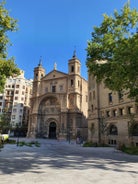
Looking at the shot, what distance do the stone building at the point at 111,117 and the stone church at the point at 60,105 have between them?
12.7 m

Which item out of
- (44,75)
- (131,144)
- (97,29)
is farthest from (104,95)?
(44,75)

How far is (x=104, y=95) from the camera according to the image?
31.7m

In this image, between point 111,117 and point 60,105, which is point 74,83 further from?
point 111,117

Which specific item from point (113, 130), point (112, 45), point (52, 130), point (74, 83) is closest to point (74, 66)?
point (74, 83)

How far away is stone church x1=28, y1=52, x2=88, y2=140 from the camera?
4650cm

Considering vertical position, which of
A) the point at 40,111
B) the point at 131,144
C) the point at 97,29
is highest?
the point at 97,29

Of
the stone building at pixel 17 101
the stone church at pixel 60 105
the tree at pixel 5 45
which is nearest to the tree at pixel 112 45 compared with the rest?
the tree at pixel 5 45

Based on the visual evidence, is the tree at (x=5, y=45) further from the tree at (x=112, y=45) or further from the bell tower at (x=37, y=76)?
the bell tower at (x=37, y=76)

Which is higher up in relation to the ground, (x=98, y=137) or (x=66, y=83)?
(x=66, y=83)

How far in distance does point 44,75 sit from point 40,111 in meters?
14.7

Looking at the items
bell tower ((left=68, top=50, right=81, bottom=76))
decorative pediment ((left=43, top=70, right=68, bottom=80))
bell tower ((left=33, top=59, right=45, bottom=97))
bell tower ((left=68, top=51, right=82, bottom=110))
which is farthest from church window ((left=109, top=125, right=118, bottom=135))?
bell tower ((left=33, top=59, right=45, bottom=97))

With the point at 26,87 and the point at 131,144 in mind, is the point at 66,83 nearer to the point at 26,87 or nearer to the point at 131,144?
the point at 26,87

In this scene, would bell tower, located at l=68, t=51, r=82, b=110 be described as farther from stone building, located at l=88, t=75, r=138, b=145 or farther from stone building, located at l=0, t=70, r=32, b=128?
stone building, located at l=0, t=70, r=32, b=128

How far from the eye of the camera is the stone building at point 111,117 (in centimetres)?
2473
